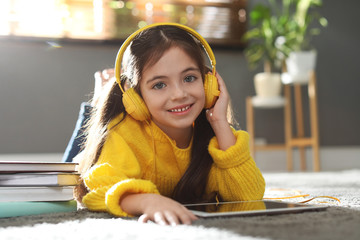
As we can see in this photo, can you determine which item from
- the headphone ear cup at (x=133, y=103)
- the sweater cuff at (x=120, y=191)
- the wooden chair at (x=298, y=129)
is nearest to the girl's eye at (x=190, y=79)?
the headphone ear cup at (x=133, y=103)

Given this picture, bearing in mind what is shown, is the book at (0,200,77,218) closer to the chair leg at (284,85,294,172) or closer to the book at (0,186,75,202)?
the book at (0,186,75,202)

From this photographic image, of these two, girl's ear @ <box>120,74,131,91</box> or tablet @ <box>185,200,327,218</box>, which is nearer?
tablet @ <box>185,200,327,218</box>

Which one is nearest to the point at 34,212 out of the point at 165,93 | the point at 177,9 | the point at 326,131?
the point at 165,93

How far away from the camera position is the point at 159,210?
73cm

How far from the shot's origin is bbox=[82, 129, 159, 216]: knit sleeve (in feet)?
2.69

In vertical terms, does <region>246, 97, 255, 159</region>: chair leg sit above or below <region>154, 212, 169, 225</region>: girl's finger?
below

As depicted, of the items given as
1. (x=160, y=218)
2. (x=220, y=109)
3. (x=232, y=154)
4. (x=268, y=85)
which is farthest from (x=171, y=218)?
(x=268, y=85)

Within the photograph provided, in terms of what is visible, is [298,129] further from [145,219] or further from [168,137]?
[145,219]

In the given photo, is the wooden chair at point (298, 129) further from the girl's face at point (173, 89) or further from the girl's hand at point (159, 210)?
the girl's hand at point (159, 210)

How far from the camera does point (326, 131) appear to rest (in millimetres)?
3402

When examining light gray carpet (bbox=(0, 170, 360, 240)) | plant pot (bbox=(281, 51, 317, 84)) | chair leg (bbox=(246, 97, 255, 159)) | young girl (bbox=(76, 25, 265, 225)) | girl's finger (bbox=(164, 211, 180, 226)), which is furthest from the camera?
chair leg (bbox=(246, 97, 255, 159))

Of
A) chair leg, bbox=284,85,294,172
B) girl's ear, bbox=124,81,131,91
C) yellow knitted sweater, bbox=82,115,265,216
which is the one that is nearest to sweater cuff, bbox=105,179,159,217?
yellow knitted sweater, bbox=82,115,265,216

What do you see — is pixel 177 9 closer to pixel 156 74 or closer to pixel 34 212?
pixel 156 74

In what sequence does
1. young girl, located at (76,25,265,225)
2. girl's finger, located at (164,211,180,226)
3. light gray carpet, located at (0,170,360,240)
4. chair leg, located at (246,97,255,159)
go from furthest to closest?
1. chair leg, located at (246,97,255,159)
2. young girl, located at (76,25,265,225)
3. girl's finger, located at (164,211,180,226)
4. light gray carpet, located at (0,170,360,240)
